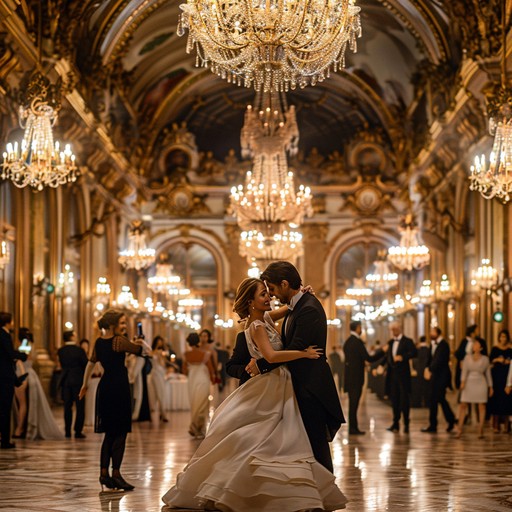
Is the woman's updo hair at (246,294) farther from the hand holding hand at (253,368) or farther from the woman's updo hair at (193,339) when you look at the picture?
the woman's updo hair at (193,339)

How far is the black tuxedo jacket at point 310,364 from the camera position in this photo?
6.98 m

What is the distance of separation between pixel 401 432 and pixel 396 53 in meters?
15.9

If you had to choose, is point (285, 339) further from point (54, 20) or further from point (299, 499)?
point (54, 20)

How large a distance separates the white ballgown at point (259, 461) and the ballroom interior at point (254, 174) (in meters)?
0.97

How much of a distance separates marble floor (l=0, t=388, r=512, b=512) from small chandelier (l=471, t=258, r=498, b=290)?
16.6 ft

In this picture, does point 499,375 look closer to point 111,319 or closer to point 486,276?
point 486,276

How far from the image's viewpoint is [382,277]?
3297cm

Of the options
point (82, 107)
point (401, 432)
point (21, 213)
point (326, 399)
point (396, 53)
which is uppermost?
point (396, 53)

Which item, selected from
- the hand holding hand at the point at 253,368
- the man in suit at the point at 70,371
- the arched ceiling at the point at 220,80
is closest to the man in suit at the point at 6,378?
the man in suit at the point at 70,371

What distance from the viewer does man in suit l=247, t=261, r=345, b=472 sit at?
23.0 ft

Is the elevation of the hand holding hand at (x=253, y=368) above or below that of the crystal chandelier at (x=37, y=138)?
below

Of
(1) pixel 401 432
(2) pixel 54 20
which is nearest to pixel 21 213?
(2) pixel 54 20

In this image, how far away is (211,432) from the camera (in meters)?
7.23

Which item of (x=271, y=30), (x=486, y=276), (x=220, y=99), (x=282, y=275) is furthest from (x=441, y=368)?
(x=220, y=99)
